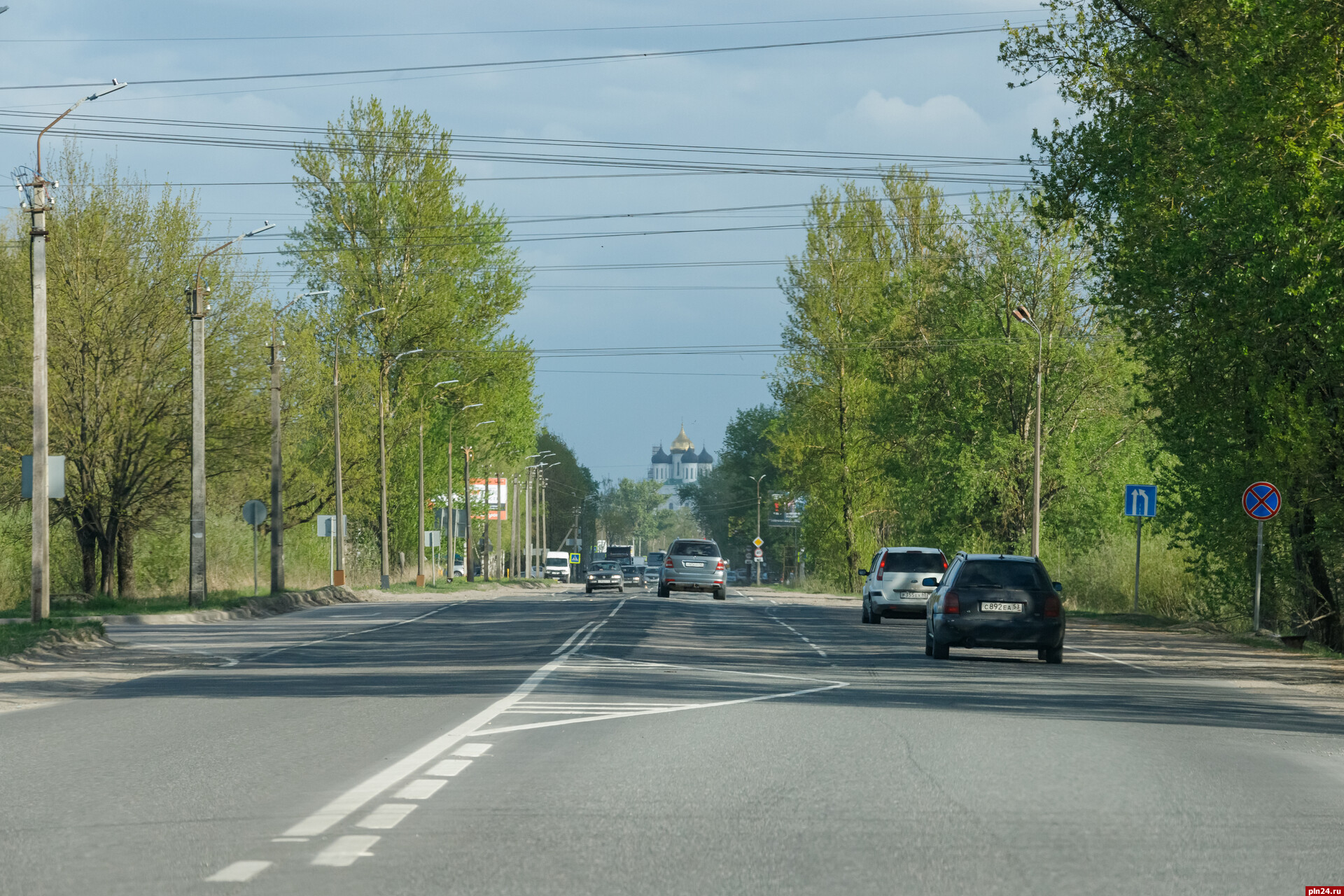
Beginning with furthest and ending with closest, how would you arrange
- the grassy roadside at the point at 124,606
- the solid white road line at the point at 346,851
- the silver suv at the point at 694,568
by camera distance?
the silver suv at the point at 694,568 → the grassy roadside at the point at 124,606 → the solid white road line at the point at 346,851

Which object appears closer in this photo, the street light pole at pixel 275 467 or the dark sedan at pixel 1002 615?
the dark sedan at pixel 1002 615

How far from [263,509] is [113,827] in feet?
114

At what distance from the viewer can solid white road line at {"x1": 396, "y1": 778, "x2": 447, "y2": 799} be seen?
30.1 ft

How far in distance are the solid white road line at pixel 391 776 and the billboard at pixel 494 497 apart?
84.1 metres

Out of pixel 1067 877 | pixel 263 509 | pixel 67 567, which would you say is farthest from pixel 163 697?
pixel 67 567

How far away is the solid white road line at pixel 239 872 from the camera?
680 centimetres

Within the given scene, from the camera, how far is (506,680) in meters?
17.8

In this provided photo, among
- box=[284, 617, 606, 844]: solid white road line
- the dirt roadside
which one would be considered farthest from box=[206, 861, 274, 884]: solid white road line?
the dirt roadside

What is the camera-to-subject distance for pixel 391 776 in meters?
10.0

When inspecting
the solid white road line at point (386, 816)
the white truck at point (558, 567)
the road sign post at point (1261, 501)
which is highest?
the road sign post at point (1261, 501)

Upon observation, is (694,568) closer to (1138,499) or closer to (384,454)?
(384,454)

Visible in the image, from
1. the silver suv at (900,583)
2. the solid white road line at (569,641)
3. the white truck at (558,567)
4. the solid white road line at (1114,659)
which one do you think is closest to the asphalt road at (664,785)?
the solid white road line at (1114,659)

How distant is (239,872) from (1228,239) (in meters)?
19.9

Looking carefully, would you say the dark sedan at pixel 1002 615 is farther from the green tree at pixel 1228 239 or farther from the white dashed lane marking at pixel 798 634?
the green tree at pixel 1228 239
